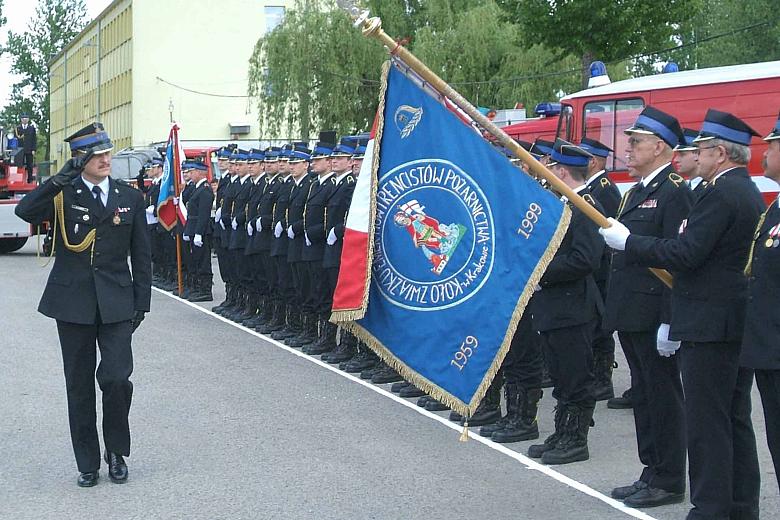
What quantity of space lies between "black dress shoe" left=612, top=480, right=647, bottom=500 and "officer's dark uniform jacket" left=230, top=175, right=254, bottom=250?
8.46 metres

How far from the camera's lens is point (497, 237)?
6.27 meters

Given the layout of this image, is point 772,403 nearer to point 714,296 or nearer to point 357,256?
point 714,296

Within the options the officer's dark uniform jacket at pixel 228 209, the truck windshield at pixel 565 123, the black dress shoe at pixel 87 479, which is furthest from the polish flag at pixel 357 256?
the truck windshield at pixel 565 123

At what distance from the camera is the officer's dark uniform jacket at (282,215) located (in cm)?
1297

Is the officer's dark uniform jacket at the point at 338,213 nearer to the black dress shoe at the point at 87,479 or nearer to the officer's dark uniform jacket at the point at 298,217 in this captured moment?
the officer's dark uniform jacket at the point at 298,217

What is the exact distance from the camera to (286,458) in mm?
7332

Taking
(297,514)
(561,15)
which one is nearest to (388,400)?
(297,514)

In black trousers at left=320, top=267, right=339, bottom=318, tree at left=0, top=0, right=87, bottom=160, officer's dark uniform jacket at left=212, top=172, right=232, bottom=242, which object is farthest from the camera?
tree at left=0, top=0, right=87, bottom=160

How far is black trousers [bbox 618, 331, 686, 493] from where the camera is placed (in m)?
6.36

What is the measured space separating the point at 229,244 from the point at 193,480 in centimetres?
818

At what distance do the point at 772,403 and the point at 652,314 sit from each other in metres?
1.26

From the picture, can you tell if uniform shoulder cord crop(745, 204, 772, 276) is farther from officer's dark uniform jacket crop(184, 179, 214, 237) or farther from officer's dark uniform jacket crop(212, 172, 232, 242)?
officer's dark uniform jacket crop(184, 179, 214, 237)

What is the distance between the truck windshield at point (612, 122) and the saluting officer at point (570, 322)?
390 inches

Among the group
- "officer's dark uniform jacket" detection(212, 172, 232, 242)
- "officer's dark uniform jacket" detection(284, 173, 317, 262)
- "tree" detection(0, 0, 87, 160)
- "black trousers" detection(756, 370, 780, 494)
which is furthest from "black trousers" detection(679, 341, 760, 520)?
"tree" detection(0, 0, 87, 160)
